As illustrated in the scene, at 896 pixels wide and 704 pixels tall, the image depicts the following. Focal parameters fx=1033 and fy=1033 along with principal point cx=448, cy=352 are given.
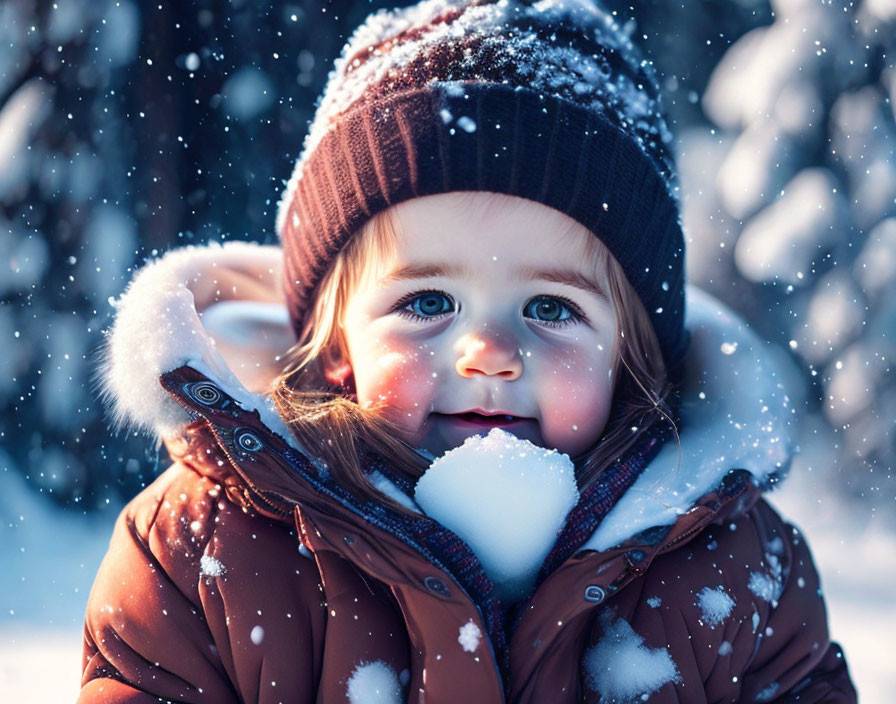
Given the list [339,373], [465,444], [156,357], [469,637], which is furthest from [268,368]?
[469,637]

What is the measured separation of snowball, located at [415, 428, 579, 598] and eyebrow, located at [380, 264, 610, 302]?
0.18 meters

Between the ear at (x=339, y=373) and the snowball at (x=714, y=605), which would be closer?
the snowball at (x=714, y=605)

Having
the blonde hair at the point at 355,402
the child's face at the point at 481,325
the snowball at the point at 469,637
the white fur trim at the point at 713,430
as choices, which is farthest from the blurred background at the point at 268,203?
the snowball at the point at 469,637

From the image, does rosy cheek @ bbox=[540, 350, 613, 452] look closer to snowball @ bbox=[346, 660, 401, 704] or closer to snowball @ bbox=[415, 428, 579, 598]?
snowball @ bbox=[415, 428, 579, 598]

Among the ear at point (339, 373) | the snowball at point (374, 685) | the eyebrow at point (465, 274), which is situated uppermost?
the eyebrow at point (465, 274)

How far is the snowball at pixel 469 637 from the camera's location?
107 centimetres

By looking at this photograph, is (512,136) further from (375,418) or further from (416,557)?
(416,557)

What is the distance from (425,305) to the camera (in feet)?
4.04

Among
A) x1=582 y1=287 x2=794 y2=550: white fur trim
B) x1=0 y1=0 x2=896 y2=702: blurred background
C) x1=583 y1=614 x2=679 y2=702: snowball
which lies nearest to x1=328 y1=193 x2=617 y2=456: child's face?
x1=582 y1=287 x2=794 y2=550: white fur trim

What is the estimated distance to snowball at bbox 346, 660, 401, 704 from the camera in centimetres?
111

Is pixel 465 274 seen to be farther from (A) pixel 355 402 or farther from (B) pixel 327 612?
(B) pixel 327 612

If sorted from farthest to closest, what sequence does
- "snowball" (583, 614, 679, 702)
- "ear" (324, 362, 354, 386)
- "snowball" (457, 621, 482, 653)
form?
"ear" (324, 362, 354, 386) → "snowball" (583, 614, 679, 702) → "snowball" (457, 621, 482, 653)

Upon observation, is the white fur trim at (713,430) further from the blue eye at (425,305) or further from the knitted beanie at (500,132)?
the blue eye at (425,305)

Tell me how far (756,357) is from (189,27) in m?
1.25
